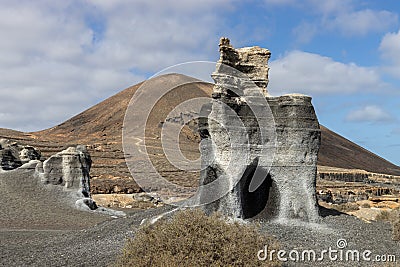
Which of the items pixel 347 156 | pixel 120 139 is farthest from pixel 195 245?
pixel 347 156

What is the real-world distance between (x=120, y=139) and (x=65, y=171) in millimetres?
49144

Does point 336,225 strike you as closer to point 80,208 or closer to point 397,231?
point 397,231

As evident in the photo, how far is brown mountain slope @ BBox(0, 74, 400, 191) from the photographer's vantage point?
180 ft

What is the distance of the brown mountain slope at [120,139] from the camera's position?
54844mm

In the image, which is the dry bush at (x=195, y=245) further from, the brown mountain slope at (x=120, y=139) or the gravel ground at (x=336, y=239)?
the brown mountain slope at (x=120, y=139)

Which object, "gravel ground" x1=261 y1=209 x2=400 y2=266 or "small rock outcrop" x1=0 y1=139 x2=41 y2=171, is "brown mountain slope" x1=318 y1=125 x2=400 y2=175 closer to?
"small rock outcrop" x1=0 y1=139 x2=41 y2=171

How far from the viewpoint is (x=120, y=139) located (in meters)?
72.8

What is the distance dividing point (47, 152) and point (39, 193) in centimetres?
3617

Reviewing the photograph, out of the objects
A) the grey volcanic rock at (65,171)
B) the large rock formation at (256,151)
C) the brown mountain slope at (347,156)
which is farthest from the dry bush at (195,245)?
the brown mountain slope at (347,156)

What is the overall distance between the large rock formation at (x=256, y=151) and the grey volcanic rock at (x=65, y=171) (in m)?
11.1

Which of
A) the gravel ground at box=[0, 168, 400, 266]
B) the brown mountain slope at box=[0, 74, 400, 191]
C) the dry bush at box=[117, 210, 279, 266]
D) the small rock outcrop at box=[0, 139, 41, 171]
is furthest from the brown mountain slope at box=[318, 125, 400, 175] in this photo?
the dry bush at box=[117, 210, 279, 266]

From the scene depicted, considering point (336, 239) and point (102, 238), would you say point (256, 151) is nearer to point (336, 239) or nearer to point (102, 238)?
point (336, 239)
